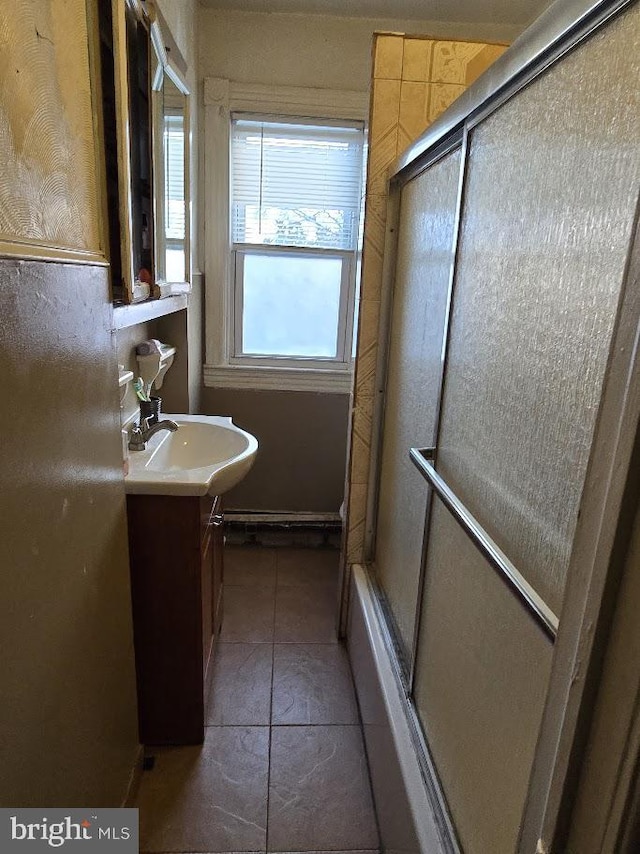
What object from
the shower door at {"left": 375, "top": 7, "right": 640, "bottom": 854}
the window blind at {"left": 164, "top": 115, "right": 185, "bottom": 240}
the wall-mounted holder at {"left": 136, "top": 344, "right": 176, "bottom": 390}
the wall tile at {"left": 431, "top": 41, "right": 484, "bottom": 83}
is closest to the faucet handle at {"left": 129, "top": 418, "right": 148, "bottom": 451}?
the wall-mounted holder at {"left": 136, "top": 344, "right": 176, "bottom": 390}

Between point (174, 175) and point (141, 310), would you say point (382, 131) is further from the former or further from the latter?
point (141, 310)

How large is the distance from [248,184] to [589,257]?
220cm

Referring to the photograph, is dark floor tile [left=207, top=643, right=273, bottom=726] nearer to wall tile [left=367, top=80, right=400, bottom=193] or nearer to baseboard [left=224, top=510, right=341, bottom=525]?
baseboard [left=224, top=510, right=341, bottom=525]

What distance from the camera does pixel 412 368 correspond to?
1496mm

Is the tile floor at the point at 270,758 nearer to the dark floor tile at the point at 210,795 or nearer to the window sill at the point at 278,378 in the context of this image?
the dark floor tile at the point at 210,795

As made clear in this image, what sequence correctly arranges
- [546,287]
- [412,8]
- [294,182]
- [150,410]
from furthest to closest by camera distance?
[294,182] < [412,8] < [150,410] < [546,287]

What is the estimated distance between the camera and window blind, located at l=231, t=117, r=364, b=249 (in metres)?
2.46

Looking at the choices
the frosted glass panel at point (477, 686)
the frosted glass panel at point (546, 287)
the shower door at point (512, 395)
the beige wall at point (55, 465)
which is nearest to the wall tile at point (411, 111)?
the shower door at point (512, 395)

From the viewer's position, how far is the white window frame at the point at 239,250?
92.6 inches

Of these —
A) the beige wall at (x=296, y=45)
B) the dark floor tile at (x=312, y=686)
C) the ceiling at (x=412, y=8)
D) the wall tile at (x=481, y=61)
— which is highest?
the ceiling at (x=412, y=8)

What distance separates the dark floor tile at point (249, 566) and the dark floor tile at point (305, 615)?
13cm

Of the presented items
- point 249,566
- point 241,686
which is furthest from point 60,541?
point 249,566

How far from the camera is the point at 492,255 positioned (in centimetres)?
93

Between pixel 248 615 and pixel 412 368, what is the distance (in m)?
1.35
